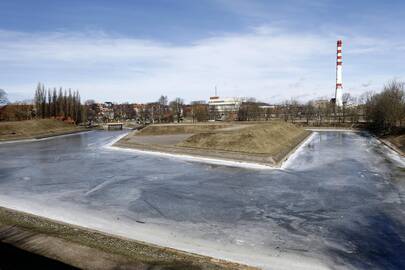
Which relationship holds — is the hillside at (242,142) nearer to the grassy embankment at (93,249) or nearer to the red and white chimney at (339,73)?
the grassy embankment at (93,249)

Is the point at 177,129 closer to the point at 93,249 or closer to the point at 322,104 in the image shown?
the point at 93,249

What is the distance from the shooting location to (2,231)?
535 inches

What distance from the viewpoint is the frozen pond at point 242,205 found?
12.5 metres

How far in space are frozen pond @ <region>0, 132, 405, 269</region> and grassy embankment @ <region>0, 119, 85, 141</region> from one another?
36777 millimetres

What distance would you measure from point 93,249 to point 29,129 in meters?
70.9

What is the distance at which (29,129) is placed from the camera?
2926 inches

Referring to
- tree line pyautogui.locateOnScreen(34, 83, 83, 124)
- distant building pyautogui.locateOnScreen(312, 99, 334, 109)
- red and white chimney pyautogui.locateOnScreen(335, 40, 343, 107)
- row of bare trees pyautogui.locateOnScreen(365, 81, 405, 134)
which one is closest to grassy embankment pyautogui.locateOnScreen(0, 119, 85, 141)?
tree line pyautogui.locateOnScreen(34, 83, 83, 124)

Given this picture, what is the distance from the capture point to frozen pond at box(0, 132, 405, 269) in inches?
493

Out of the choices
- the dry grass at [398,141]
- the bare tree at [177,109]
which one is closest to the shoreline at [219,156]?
the dry grass at [398,141]

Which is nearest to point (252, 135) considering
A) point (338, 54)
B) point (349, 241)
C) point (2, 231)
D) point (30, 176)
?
point (30, 176)

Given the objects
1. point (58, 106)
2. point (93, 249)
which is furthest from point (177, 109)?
point (93, 249)

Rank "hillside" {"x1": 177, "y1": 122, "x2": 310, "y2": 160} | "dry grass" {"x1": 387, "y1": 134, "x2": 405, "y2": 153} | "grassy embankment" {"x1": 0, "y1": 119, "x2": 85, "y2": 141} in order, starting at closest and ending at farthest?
"hillside" {"x1": 177, "y1": 122, "x2": 310, "y2": 160} → "dry grass" {"x1": 387, "y1": 134, "x2": 405, "y2": 153} → "grassy embankment" {"x1": 0, "y1": 119, "x2": 85, "y2": 141}

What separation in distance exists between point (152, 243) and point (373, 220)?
9598 mm

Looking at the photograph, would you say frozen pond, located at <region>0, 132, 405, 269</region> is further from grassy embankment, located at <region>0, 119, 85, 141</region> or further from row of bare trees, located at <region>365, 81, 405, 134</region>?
grassy embankment, located at <region>0, 119, 85, 141</region>
